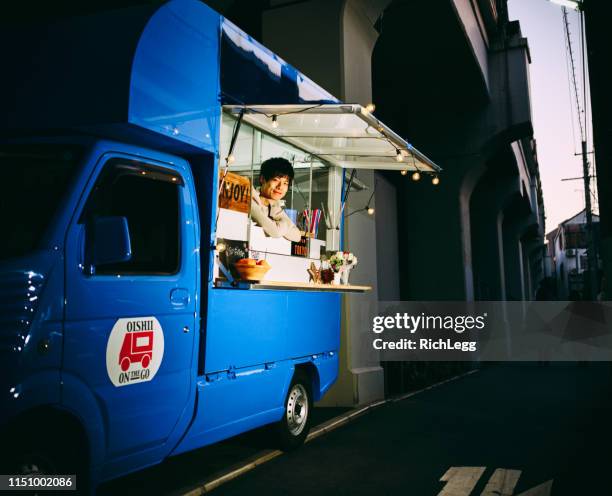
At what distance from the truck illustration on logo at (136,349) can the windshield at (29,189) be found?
90 centimetres

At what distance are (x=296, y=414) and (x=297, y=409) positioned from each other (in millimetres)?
54

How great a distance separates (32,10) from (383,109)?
1241cm

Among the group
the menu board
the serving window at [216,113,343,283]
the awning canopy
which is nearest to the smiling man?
the serving window at [216,113,343,283]

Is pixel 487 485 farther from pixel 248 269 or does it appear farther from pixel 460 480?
pixel 248 269

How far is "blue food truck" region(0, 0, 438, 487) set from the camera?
3402 mm

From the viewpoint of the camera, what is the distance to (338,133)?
23.3 feet

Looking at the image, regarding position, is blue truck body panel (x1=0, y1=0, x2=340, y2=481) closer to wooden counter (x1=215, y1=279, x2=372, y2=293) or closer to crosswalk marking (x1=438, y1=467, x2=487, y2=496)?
wooden counter (x1=215, y1=279, x2=372, y2=293)

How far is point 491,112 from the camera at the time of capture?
17453 millimetres

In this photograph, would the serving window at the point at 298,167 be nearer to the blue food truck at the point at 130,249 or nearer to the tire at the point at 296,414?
the blue food truck at the point at 130,249

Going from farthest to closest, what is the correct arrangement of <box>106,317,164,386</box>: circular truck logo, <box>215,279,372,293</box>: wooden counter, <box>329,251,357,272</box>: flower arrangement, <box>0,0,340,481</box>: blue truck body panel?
<box>329,251,357,272</box>: flower arrangement < <box>215,279,372,293</box>: wooden counter < <box>106,317,164,386</box>: circular truck logo < <box>0,0,340,481</box>: blue truck body panel

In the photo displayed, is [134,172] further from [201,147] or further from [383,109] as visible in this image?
[383,109]

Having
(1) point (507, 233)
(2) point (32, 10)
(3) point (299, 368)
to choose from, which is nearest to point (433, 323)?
(3) point (299, 368)

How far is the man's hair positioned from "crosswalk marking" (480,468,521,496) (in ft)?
12.6

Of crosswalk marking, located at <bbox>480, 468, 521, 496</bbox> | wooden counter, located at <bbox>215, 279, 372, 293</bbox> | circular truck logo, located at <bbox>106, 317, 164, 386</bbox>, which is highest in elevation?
wooden counter, located at <bbox>215, 279, 372, 293</bbox>
